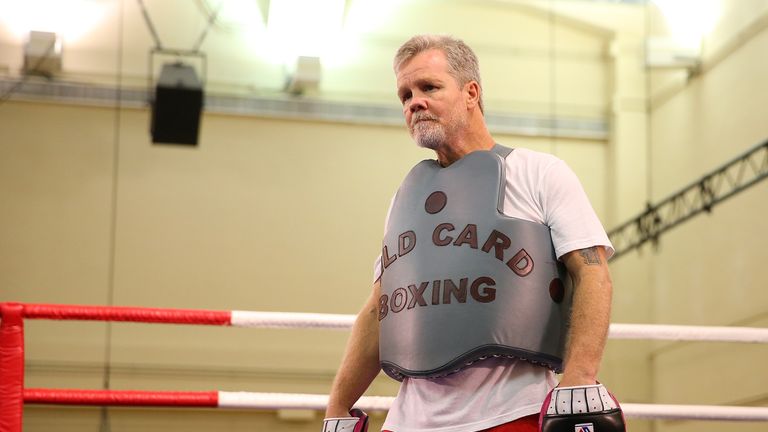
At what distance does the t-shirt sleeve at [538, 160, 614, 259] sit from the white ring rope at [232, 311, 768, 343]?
3.62 ft

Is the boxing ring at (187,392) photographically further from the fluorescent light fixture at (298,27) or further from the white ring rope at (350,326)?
the fluorescent light fixture at (298,27)

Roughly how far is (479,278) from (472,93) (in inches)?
14.8

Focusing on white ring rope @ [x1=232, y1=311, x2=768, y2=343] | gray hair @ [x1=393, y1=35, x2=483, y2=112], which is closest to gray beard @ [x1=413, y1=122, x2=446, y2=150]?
gray hair @ [x1=393, y1=35, x2=483, y2=112]

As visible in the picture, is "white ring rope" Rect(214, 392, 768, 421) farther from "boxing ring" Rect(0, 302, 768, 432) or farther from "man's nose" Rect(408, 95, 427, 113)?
"man's nose" Rect(408, 95, 427, 113)

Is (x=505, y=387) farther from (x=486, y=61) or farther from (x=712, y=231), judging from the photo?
(x=712, y=231)

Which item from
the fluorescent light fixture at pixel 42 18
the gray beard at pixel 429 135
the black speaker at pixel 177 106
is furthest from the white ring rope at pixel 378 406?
the fluorescent light fixture at pixel 42 18

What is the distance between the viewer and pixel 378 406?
298cm

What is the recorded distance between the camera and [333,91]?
5902mm

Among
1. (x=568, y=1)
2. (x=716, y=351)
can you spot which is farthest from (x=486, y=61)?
(x=716, y=351)

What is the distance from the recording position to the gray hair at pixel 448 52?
1912 millimetres

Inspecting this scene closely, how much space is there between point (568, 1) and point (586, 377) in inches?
201

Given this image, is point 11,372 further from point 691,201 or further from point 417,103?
point 691,201

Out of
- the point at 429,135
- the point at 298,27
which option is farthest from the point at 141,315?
the point at 298,27

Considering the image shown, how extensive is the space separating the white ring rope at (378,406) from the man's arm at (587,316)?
1.21 metres
